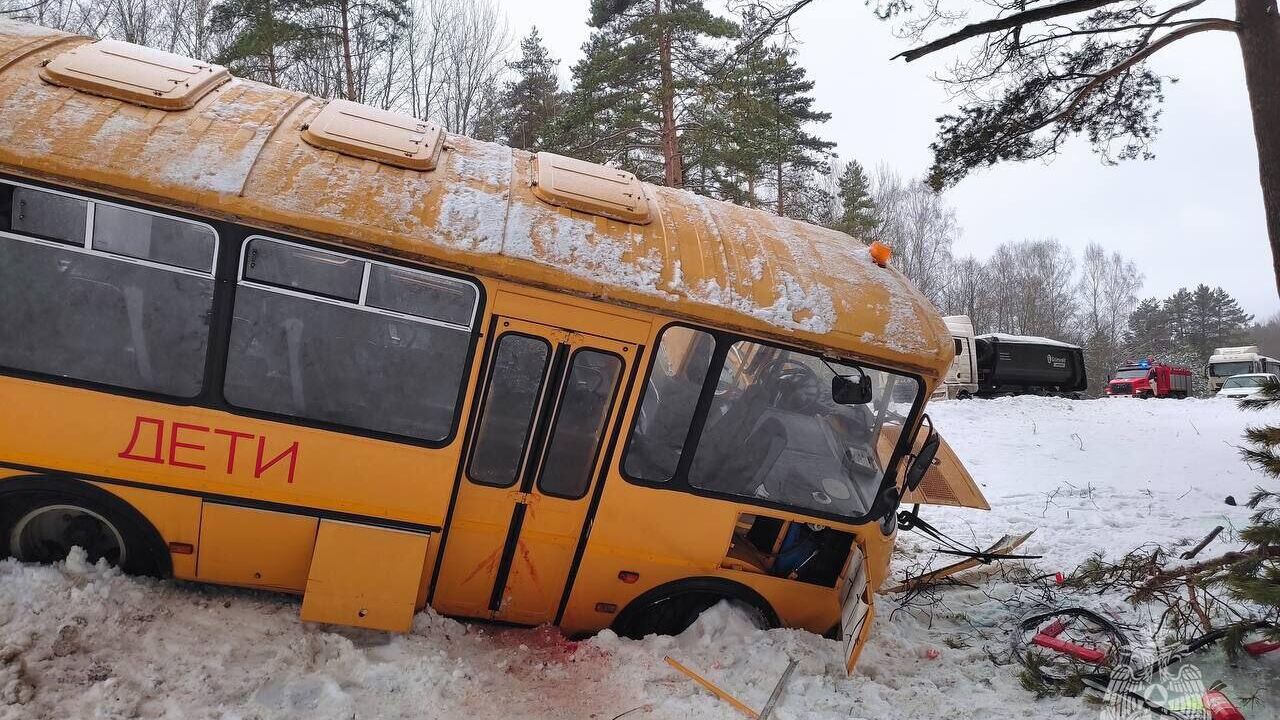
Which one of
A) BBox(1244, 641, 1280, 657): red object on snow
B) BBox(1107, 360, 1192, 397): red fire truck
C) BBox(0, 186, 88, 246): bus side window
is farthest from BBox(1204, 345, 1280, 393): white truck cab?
BBox(0, 186, 88, 246): bus side window

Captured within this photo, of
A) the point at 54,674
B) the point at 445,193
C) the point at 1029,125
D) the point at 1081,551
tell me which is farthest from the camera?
the point at 1029,125

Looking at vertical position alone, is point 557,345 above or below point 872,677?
above

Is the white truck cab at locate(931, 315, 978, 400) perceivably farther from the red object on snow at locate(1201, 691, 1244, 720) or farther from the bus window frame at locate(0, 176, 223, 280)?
the bus window frame at locate(0, 176, 223, 280)

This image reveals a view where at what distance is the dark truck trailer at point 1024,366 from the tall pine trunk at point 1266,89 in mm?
21278

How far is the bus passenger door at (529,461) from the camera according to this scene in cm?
408

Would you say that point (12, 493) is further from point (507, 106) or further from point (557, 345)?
point (507, 106)

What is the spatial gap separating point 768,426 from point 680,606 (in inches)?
51.8

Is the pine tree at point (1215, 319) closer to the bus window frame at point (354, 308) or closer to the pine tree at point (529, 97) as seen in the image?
the pine tree at point (529, 97)

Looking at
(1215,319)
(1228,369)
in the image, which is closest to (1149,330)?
(1215,319)

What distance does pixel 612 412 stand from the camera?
13.9 ft

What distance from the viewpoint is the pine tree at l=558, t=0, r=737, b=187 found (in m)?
18.0

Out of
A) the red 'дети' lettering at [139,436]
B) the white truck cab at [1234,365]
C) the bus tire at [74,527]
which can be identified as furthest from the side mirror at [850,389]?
the white truck cab at [1234,365]

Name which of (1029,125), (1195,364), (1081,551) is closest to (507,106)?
(1029,125)

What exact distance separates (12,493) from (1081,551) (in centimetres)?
836
